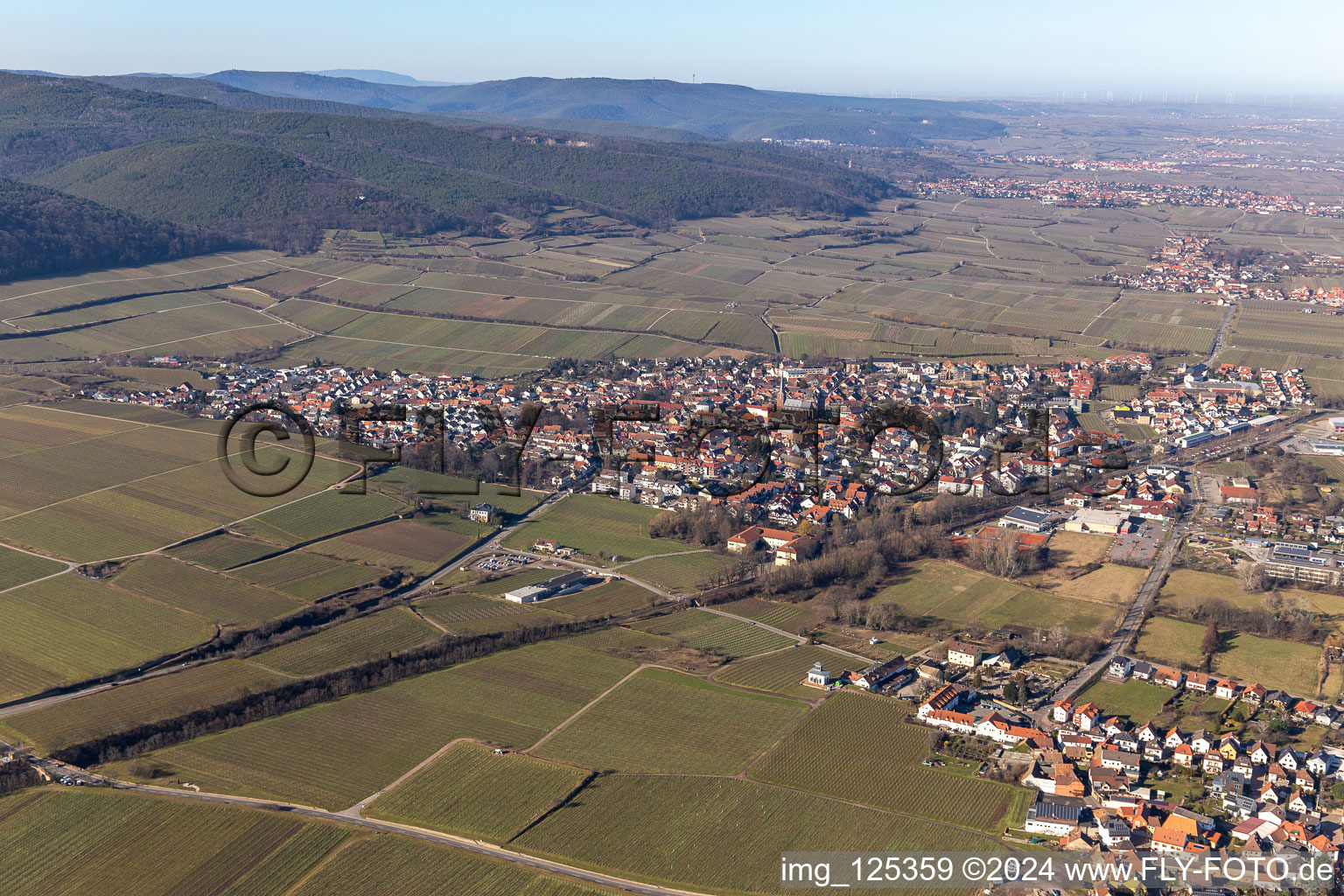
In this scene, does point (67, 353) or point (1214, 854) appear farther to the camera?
point (67, 353)

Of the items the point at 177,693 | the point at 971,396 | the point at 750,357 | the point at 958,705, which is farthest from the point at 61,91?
the point at 958,705

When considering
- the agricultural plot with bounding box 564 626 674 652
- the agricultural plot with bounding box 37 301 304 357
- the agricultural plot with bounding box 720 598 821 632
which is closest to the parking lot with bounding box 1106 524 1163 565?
the agricultural plot with bounding box 720 598 821 632

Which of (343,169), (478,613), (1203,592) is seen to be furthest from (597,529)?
(343,169)

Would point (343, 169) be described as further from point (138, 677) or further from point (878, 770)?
point (878, 770)

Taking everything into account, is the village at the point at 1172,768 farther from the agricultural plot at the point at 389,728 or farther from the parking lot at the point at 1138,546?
the agricultural plot at the point at 389,728

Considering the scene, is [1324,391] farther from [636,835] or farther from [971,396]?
[636,835]

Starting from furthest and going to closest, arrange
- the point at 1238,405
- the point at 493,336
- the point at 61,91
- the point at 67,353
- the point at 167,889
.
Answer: the point at 61,91 → the point at 493,336 → the point at 67,353 → the point at 1238,405 → the point at 167,889

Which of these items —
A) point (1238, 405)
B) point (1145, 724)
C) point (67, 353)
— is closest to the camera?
point (1145, 724)

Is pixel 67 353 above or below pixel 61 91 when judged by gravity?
below

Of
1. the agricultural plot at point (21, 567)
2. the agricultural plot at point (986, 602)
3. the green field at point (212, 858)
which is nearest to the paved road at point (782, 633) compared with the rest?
the agricultural plot at point (986, 602)
